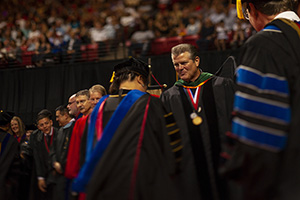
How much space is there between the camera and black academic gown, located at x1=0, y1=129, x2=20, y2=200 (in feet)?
14.8

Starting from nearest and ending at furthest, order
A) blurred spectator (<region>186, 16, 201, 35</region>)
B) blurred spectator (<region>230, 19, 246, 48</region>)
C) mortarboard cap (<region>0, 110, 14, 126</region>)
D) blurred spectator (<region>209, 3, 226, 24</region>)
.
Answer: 1. mortarboard cap (<region>0, 110, 14, 126</region>)
2. blurred spectator (<region>230, 19, 246, 48</region>)
3. blurred spectator (<region>186, 16, 201, 35</region>)
4. blurred spectator (<region>209, 3, 226, 24</region>)

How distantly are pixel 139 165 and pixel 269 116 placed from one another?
3.65 ft

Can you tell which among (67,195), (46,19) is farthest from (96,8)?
(67,195)

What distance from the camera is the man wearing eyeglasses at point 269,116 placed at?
1894mm

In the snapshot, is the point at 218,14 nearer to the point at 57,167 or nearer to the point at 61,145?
the point at 61,145

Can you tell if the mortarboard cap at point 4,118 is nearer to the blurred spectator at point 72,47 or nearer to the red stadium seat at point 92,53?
the blurred spectator at point 72,47

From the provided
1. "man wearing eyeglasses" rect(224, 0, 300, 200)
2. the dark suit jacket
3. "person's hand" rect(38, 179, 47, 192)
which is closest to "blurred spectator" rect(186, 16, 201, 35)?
the dark suit jacket

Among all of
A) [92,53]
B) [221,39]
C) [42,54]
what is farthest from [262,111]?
[42,54]

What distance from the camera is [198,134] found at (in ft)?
11.7

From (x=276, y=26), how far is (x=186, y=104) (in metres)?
1.61

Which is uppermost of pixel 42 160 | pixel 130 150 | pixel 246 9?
pixel 246 9

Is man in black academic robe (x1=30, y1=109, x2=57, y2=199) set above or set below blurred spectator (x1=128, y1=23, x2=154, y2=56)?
below

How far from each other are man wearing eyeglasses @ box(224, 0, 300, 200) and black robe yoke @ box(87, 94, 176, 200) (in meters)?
0.85

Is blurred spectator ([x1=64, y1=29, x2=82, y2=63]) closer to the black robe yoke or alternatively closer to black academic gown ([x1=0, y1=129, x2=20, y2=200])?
black academic gown ([x1=0, y1=129, x2=20, y2=200])
